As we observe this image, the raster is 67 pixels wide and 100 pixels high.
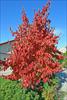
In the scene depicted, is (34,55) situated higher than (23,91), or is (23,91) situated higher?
(34,55)

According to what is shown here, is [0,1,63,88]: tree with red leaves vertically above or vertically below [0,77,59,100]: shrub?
above

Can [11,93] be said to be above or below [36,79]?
below

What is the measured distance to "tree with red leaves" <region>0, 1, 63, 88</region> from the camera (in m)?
14.3

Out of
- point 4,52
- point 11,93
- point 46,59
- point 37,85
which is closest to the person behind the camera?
point 11,93

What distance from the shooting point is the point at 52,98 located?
A: 46.8 ft

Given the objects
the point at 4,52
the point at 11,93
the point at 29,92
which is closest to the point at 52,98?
the point at 29,92

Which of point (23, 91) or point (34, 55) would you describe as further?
point (34, 55)

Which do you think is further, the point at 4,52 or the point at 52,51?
the point at 4,52

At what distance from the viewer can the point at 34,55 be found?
14.5m

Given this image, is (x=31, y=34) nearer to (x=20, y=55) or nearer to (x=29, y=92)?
(x=20, y=55)

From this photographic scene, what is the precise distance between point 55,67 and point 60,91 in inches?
78.9

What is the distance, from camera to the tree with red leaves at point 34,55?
563 inches

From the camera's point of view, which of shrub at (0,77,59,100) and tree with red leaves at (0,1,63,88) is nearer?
shrub at (0,77,59,100)

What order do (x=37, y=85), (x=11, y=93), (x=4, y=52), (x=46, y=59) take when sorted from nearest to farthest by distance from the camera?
(x=11, y=93) → (x=46, y=59) → (x=37, y=85) → (x=4, y=52)
